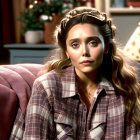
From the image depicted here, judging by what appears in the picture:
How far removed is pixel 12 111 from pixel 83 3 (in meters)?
2.44

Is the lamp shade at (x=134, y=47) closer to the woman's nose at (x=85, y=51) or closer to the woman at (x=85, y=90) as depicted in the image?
the woman at (x=85, y=90)

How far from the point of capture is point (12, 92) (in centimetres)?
171

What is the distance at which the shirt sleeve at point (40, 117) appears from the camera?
5.13ft

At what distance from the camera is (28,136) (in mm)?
1570

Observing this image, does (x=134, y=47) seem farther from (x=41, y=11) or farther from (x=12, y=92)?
(x=41, y=11)

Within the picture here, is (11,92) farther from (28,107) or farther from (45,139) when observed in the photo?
(45,139)

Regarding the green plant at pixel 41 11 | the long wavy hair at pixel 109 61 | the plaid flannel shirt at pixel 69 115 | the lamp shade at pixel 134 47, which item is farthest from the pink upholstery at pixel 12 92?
the green plant at pixel 41 11

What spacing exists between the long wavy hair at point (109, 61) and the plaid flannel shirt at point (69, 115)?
0.03 metres

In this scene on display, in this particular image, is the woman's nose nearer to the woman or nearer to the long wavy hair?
the woman

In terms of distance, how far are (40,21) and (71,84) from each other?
90.7 inches

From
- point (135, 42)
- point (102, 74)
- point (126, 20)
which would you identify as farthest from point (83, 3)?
point (102, 74)

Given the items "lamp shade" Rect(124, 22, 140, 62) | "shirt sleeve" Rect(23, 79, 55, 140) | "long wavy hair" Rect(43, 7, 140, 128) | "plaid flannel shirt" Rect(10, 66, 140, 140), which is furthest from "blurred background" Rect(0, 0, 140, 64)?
"shirt sleeve" Rect(23, 79, 55, 140)

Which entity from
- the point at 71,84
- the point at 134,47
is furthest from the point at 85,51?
the point at 134,47

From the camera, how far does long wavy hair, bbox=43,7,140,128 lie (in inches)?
63.9
